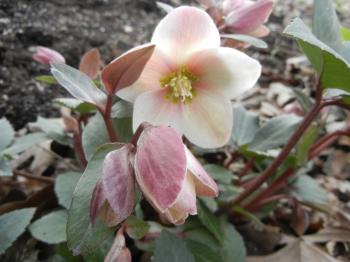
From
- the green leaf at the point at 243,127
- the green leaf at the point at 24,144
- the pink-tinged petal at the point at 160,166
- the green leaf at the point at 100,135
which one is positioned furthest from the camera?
the green leaf at the point at 243,127

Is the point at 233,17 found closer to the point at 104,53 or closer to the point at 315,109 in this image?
the point at 315,109

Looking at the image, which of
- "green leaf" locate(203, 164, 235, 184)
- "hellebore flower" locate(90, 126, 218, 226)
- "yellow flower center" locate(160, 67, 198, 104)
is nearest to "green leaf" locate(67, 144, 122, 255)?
"hellebore flower" locate(90, 126, 218, 226)

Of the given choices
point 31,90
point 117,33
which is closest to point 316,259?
point 31,90

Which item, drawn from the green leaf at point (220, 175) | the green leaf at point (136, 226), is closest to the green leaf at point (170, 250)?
the green leaf at point (136, 226)

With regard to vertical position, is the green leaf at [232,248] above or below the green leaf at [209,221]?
below

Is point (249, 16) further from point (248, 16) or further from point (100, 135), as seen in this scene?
point (100, 135)

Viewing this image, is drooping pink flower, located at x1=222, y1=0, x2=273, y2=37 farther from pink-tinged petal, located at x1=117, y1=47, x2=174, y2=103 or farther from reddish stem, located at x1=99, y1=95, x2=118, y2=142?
reddish stem, located at x1=99, y1=95, x2=118, y2=142

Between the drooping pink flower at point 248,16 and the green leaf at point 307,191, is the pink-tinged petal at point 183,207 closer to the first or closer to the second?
the drooping pink flower at point 248,16
